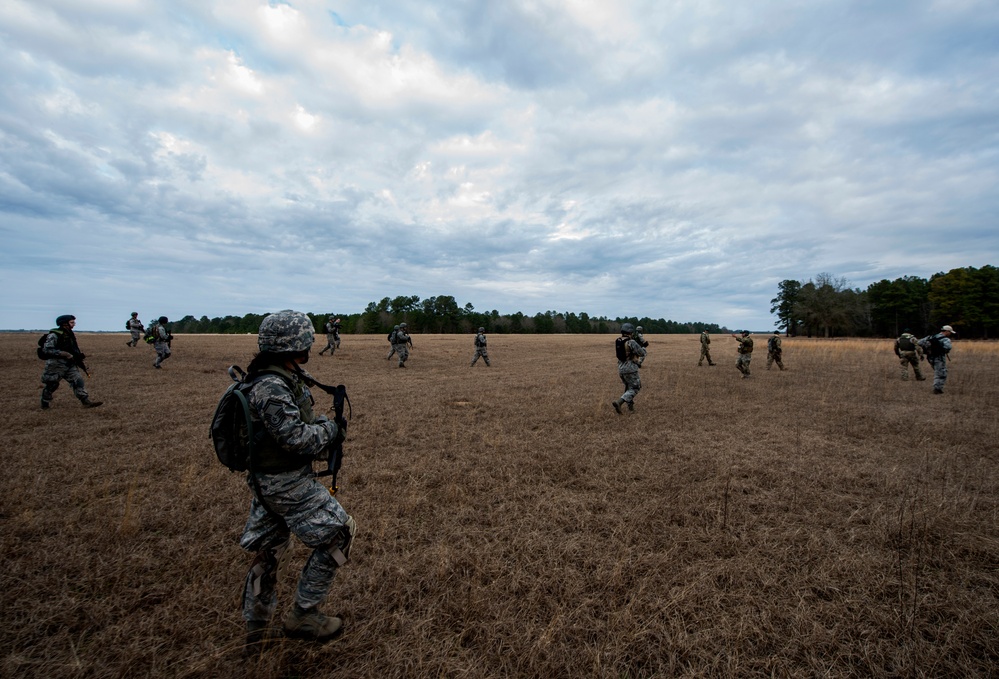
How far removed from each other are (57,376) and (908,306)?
9230cm

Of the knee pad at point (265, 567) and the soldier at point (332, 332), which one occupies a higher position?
the soldier at point (332, 332)

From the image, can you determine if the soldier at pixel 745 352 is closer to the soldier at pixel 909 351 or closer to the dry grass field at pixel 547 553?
the soldier at pixel 909 351

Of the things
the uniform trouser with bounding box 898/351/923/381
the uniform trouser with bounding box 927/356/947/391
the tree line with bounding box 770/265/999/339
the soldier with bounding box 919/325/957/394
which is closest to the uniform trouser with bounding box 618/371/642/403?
the soldier with bounding box 919/325/957/394

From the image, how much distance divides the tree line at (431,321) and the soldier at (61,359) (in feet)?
232

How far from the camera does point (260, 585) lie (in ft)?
9.24

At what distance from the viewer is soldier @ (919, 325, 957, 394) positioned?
1234cm

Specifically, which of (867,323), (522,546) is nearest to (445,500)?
(522,546)

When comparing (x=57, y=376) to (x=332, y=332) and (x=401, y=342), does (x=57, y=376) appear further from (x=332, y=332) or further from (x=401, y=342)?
(x=332, y=332)

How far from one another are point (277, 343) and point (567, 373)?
16804 millimetres

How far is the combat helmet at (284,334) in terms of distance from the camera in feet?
9.13

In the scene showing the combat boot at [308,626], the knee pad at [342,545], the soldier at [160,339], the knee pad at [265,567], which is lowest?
the combat boot at [308,626]

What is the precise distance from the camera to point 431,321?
9650 cm

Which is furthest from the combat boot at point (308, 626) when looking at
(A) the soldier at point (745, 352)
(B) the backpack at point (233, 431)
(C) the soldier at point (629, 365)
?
(A) the soldier at point (745, 352)

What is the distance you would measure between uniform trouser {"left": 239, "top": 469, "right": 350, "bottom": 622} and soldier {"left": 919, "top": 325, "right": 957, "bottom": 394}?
17.4 metres
